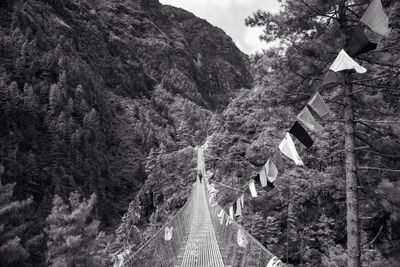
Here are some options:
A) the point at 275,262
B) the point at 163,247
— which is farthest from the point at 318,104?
the point at 163,247

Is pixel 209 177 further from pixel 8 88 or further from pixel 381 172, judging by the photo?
pixel 8 88

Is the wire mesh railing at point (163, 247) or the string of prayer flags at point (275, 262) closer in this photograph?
the string of prayer flags at point (275, 262)

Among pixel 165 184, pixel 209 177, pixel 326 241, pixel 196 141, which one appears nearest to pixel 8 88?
pixel 196 141

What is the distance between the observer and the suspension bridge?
7465 millimetres

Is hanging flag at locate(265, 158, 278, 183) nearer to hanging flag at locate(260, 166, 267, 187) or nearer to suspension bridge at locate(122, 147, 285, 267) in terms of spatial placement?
hanging flag at locate(260, 166, 267, 187)

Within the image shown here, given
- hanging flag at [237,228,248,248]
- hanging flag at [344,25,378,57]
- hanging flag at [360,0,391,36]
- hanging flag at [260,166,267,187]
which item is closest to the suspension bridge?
hanging flag at [237,228,248,248]

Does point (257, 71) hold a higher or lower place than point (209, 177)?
higher

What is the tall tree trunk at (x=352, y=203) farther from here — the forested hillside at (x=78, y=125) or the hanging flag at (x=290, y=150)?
the forested hillside at (x=78, y=125)

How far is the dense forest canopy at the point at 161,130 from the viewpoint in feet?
20.2

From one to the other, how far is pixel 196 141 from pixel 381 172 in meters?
56.1

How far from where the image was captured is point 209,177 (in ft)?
67.9

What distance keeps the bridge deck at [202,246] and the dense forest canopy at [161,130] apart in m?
1.28

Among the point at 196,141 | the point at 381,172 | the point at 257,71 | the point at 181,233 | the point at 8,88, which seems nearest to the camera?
the point at 381,172

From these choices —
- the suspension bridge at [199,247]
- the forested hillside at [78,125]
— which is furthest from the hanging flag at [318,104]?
the suspension bridge at [199,247]
